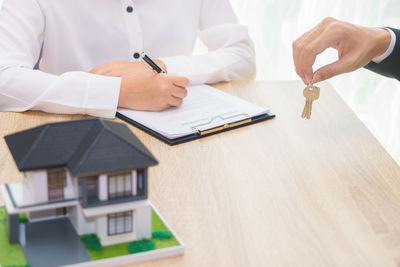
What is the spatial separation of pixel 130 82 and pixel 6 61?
0.33 metres

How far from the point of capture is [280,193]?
3.08 feet

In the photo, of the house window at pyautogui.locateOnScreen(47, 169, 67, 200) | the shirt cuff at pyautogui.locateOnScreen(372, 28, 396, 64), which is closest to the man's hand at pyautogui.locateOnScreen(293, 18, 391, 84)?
the shirt cuff at pyautogui.locateOnScreen(372, 28, 396, 64)

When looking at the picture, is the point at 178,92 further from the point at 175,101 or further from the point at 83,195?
the point at 83,195

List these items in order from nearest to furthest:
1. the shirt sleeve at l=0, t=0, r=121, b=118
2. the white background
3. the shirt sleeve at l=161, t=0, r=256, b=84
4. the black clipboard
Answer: the black clipboard
the shirt sleeve at l=0, t=0, r=121, b=118
the shirt sleeve at l=161, t=0, r=256, b=84
the white background

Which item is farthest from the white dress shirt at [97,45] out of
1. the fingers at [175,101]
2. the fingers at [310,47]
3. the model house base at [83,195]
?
the model house base at [83,195]

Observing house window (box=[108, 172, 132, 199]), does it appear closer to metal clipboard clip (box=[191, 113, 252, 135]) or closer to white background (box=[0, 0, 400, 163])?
metal clipboard clip (box=[191, 113, 252, 135])

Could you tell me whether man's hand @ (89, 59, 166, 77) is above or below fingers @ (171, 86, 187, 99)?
above

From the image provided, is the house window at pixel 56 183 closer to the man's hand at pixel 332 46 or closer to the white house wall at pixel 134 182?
the white house wall at pixel 134 182

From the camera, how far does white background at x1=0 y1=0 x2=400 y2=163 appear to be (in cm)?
226

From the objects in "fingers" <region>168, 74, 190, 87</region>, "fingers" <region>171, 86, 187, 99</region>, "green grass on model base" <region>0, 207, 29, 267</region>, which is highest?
"fingers" <region>168, 74, 190, 87</region>

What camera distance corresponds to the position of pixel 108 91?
1.25m

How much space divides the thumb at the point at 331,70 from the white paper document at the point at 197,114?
153 millimetres

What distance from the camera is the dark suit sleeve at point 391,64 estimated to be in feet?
4.44

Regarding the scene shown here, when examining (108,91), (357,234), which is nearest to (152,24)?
(108,91)
